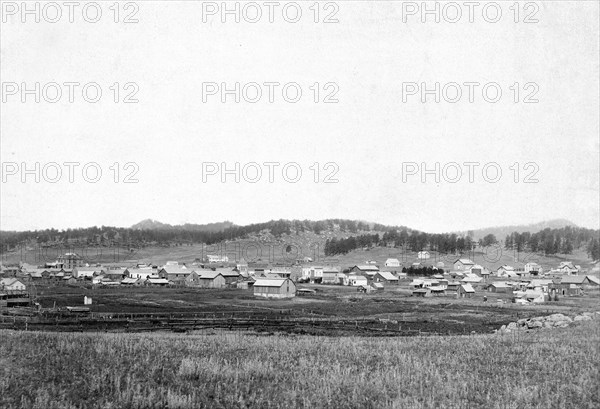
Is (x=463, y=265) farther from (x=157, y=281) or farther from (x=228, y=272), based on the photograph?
(x=157, y=281)

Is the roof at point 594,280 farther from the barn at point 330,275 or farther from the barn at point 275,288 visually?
the barn at point 275,288

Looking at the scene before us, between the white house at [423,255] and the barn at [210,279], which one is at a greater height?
the white house at [423,255]

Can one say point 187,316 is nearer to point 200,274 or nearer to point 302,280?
point 200,274

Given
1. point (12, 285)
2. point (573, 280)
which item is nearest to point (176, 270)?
point (12, 285)

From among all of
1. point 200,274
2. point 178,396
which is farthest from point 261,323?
point 200,274

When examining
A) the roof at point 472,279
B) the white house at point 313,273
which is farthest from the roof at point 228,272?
the roof at point 472,279

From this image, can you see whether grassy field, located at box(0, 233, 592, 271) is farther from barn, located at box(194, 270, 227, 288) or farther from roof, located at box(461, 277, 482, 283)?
barn, located at box(194, 270, 227, 288)
